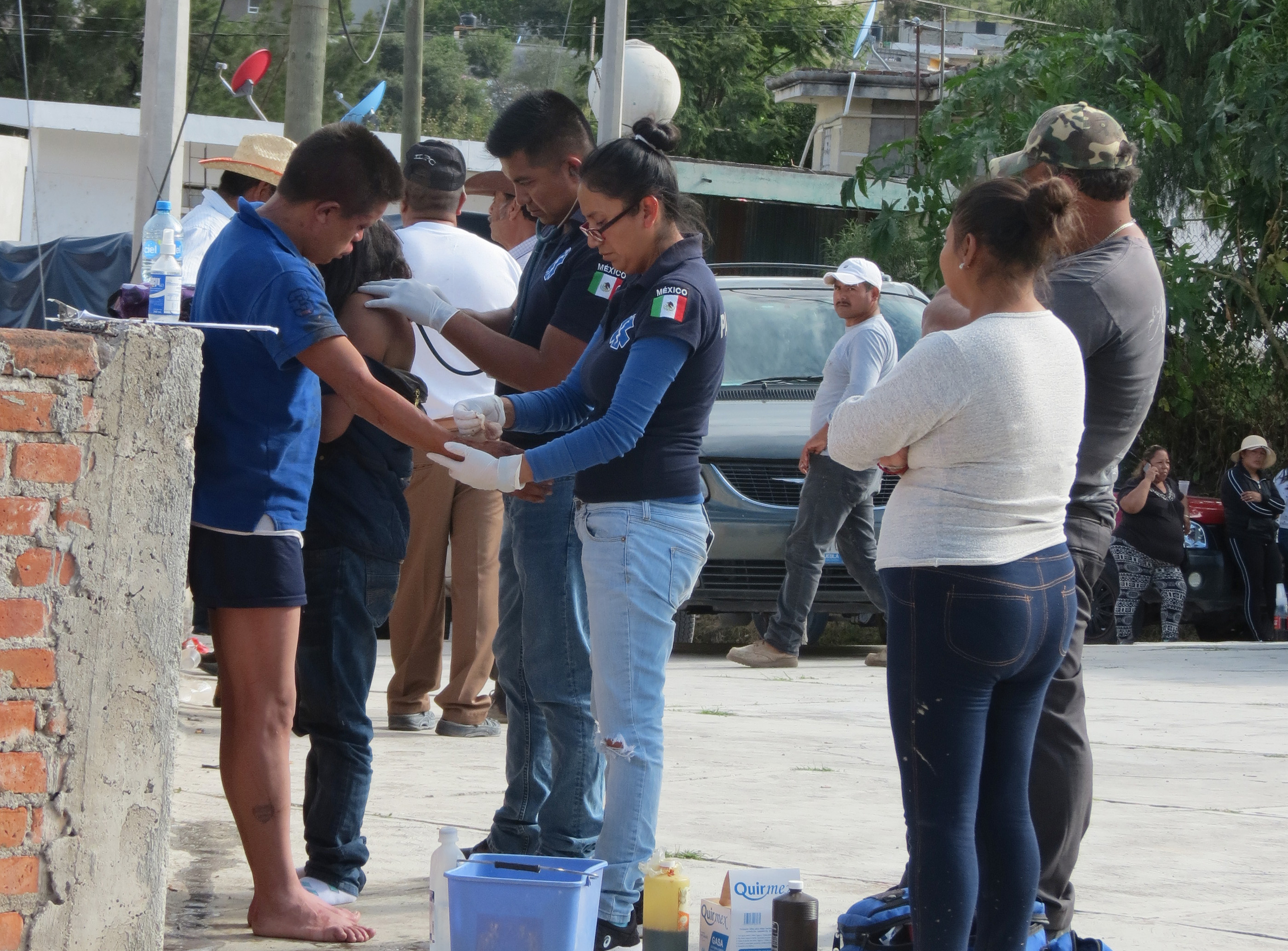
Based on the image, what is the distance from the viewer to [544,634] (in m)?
3.83

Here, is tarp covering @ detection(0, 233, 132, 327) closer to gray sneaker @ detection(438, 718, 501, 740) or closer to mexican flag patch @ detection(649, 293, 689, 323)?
gray sneaker @ detection(438, 718, 501, 740)

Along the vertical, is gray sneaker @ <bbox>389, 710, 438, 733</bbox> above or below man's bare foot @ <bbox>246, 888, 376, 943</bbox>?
below

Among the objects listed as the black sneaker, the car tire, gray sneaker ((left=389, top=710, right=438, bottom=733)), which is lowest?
the car tire

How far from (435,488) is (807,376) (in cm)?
373

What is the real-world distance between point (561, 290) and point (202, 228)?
285 cm

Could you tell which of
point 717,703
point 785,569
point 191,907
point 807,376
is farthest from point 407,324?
point 807,376

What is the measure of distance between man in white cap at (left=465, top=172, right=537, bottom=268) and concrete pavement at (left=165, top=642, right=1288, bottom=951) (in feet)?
7.11

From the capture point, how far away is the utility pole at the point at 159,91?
8.41m

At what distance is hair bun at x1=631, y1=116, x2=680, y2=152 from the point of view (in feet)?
12.3

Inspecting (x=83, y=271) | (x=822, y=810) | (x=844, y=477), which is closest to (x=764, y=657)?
(x=844, y=477)

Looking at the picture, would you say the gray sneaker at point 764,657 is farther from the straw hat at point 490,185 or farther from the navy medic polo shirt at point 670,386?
the navy medic polo shirt at point 670,386

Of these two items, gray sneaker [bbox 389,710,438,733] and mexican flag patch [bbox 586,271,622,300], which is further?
gray sneaker [bbox 389,710,438,733]

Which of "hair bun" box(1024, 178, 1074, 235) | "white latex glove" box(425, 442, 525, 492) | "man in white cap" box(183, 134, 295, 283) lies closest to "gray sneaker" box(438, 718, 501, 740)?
"man in white cap" box(183, 134, 295, 283)

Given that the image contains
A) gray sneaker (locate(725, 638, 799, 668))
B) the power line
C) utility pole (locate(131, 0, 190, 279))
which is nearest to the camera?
utility pole (locate(131, 0, 190, 279))
